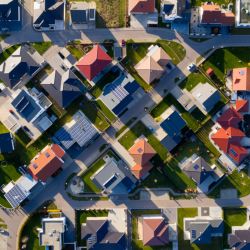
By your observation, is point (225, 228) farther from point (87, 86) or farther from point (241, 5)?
point (241, 5)

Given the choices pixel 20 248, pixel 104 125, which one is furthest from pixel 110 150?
pixel 20 248

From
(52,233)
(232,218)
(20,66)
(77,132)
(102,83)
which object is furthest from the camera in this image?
(232,218)

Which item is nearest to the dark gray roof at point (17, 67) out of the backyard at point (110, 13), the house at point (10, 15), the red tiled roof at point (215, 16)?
the house at point (10, 15)

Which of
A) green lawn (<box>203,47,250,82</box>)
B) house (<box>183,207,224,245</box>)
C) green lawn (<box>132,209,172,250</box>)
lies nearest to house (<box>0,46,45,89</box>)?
green lawn (<box>203,47,250,82</box>)

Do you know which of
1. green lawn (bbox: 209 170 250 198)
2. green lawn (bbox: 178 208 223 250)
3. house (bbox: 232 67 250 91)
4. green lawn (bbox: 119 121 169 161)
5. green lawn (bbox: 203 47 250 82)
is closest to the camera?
house (bbox: 232 67 250 91)

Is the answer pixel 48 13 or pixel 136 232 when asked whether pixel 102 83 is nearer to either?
pixel 48 13

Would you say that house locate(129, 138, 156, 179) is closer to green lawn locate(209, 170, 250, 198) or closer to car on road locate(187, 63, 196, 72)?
green lawn locate(209, 170, 250, 198)

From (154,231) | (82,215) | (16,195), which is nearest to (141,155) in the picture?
(154,231)
